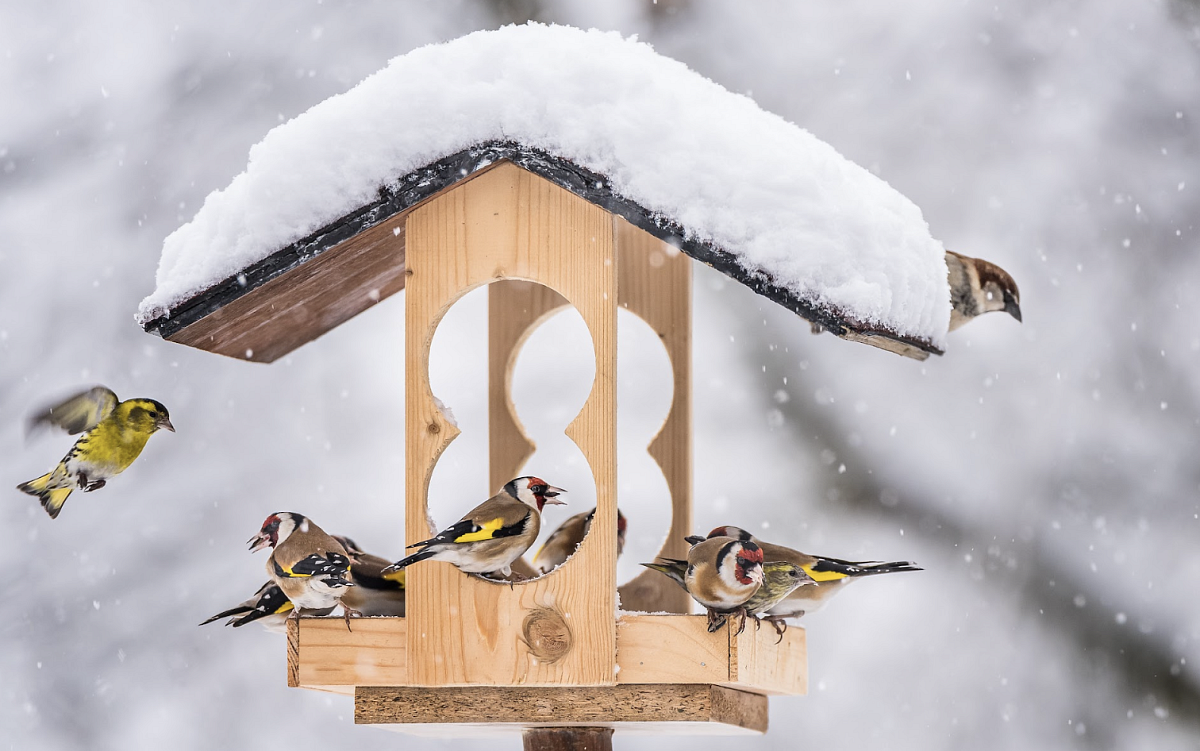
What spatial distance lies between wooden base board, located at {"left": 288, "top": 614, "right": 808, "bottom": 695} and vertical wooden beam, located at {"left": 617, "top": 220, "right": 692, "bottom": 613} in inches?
26.6

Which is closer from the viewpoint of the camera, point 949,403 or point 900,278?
point 900,278

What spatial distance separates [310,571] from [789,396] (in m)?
3.67

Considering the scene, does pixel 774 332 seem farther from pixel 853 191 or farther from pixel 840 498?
pixel 853 191

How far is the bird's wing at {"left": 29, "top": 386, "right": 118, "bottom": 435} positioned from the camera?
318cm

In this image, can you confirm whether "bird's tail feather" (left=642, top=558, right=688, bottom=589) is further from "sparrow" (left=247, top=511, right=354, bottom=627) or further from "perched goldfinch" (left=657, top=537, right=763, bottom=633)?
"sparrow" (left=247, top=511, right=354, bottom=627)

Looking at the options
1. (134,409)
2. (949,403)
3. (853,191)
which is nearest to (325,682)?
(134,409)

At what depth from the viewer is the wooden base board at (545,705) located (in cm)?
262

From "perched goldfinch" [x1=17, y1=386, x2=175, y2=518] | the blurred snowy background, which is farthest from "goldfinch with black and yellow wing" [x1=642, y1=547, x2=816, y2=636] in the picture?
the blurred snowy background

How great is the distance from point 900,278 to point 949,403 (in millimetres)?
3581

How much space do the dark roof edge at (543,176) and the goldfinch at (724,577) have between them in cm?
52

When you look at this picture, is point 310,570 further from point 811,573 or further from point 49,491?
point 811,573

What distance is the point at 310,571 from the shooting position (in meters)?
2.77

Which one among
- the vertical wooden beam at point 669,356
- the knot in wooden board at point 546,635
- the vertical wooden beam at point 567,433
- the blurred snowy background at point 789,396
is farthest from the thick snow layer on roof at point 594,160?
the blurred snowy background at point 789,396

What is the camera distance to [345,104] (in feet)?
8.93
